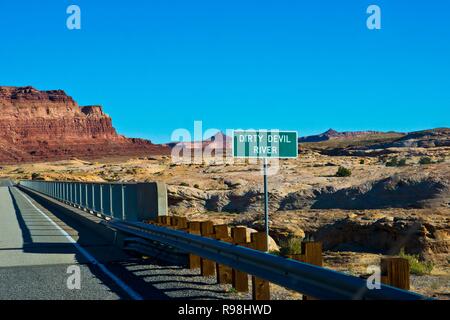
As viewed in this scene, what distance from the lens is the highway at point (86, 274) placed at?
7.75m

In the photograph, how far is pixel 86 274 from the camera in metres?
9.35

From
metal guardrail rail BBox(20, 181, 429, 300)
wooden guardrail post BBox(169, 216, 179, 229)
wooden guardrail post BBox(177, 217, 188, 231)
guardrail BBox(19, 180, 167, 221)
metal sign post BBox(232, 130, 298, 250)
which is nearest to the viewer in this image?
metal guardrail rail BBox(20, 181, 429, 300)

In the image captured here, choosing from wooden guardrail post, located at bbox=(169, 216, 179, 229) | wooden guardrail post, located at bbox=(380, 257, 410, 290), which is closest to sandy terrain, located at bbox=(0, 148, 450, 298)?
wooden guardrail post, located at bbox=(169, 216, 179, 229)

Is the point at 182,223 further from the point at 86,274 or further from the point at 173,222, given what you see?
the point at 86,274

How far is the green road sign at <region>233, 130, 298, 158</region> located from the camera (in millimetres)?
10094

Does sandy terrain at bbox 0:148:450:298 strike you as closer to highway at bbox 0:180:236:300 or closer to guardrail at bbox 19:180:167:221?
highway at bbox 0:180:236:300

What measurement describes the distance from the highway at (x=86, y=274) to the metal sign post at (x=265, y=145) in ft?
7.12

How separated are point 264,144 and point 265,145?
29 millimetres

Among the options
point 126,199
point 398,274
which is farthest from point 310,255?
point 126,199

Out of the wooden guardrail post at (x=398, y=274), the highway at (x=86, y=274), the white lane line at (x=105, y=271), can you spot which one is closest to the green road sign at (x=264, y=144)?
the highway at (x=86, y=274)

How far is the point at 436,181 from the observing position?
770 inches

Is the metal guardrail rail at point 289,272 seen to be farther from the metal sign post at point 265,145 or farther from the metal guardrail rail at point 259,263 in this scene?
the metal sign post at point 265,145
